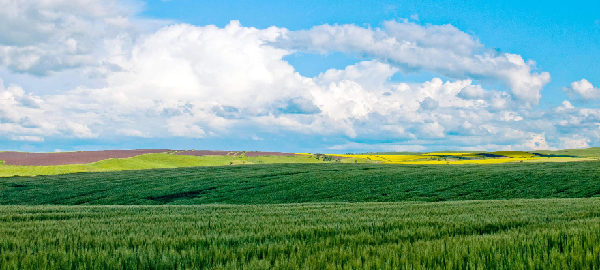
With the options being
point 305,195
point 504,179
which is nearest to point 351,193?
point 305,195

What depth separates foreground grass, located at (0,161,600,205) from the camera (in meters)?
39.5

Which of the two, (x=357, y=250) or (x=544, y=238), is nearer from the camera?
(x=357, y=250)

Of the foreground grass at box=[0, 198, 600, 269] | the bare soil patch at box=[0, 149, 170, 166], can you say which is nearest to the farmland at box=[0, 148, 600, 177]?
the bare soil patch at box=[0, 149, 170, 166]

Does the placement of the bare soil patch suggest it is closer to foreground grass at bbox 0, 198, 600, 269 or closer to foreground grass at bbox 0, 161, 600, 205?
foreground grass at bbox 0, 161, 600, 205

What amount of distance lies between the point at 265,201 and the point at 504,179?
24.4m

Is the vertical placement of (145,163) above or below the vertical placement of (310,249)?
below

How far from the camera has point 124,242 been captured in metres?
7.74

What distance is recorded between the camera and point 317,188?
4559cm

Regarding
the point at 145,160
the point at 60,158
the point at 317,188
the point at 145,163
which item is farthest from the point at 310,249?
the point at 145,160

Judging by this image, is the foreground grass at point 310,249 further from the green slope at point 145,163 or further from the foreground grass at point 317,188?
the green slope at point 145,163

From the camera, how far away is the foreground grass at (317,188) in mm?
39500

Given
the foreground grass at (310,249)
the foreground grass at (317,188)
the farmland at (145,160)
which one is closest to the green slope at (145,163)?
the farmland at (145,160)

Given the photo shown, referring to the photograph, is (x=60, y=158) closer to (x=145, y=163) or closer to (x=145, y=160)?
(x=145, y=163)

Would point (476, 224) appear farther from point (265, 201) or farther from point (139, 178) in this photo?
point (139, 178)
